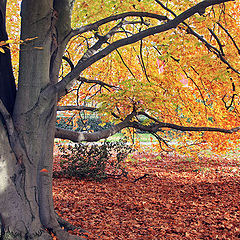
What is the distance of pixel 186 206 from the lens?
18.2 feet

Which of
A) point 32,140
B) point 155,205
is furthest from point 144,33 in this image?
point 155,205

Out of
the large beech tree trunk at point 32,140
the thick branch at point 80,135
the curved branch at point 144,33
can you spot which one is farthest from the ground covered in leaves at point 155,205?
the curved branch at point 144,33

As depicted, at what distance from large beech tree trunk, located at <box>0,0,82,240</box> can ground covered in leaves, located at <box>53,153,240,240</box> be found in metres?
1.09

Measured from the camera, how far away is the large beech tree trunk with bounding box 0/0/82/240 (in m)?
2.91

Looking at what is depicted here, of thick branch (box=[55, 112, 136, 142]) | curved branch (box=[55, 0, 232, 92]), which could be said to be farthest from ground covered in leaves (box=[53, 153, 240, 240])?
curved branch (box=[55, 0, 232, 92])

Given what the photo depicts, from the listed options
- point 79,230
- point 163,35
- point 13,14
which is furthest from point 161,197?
point 13,14

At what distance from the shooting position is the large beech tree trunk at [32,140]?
2.91m

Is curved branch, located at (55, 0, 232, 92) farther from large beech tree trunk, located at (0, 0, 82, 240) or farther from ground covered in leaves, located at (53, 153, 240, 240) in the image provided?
ground covered in leaves, located at (53, 153, 240, 240)

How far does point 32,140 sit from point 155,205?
347 cm

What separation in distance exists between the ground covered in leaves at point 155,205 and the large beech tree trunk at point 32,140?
3.58ft

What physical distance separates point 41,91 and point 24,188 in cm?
118

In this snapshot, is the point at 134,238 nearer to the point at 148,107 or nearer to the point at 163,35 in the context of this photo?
the point at 148,107

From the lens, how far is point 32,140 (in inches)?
125

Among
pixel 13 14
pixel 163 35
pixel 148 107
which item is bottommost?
pixel 148 107
